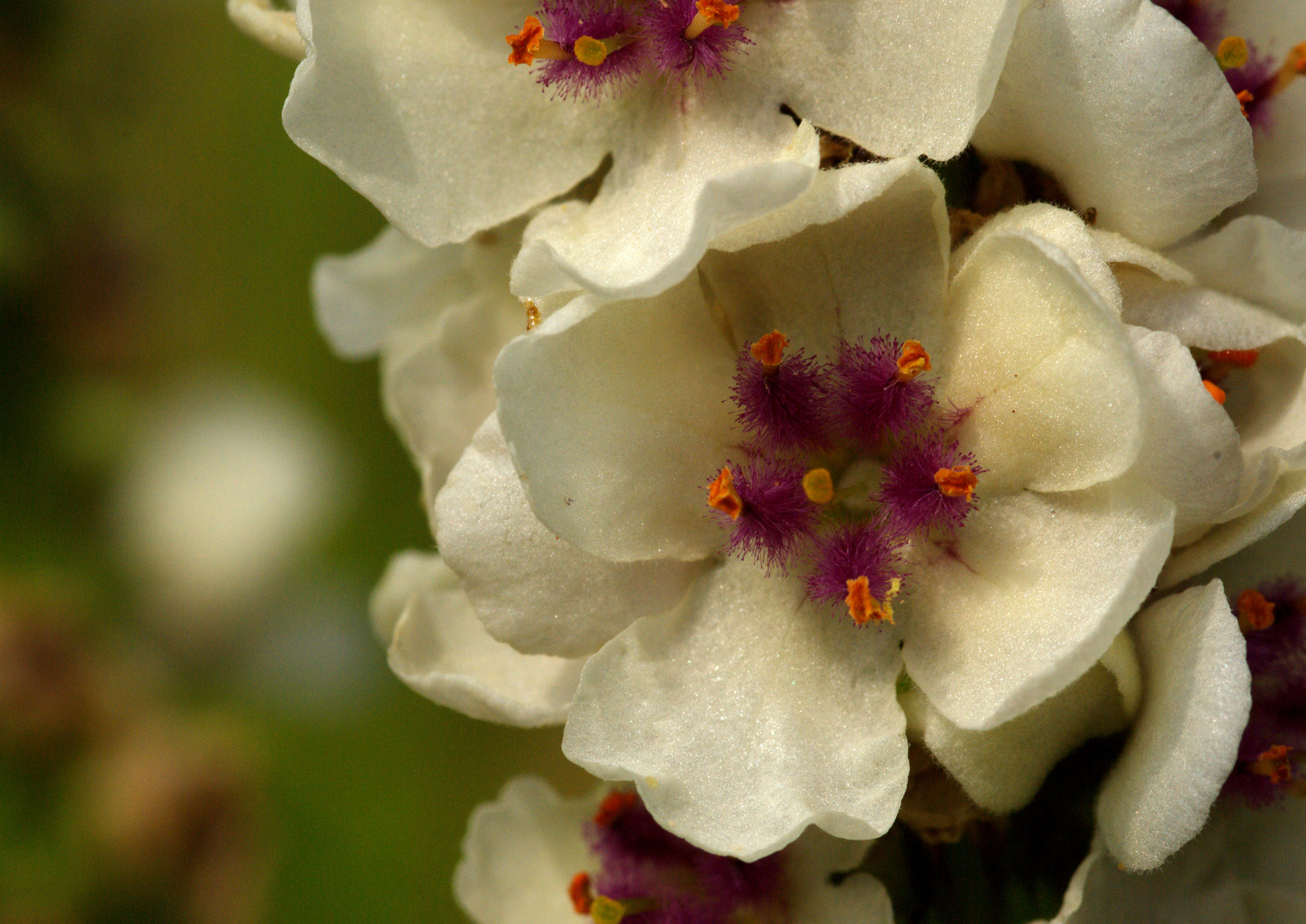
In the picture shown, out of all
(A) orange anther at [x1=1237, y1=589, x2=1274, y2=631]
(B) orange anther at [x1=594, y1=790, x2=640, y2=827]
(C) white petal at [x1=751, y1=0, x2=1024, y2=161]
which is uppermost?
(C) white petal at [x1=751, y1=0, x2=1024, y2=161]

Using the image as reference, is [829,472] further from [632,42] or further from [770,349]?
[632,42]

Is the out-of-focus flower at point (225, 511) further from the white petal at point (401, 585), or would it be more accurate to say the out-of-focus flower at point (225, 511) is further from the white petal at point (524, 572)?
the white petal at point (524, 572)

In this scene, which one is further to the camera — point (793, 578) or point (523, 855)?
point (523, 855)

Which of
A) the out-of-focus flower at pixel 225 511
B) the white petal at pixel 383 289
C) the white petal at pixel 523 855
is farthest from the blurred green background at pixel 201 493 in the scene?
the white petal at pixel 523 855

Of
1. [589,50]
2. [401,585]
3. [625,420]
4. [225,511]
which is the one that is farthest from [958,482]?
[225,511]

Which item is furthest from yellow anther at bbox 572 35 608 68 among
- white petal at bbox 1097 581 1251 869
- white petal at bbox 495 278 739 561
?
white petal at bbox 1097 581 1251 869

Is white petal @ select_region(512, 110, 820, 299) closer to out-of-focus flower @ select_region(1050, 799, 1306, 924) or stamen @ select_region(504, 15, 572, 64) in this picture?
stamen @ select_region(504, 15, 572, 64)
